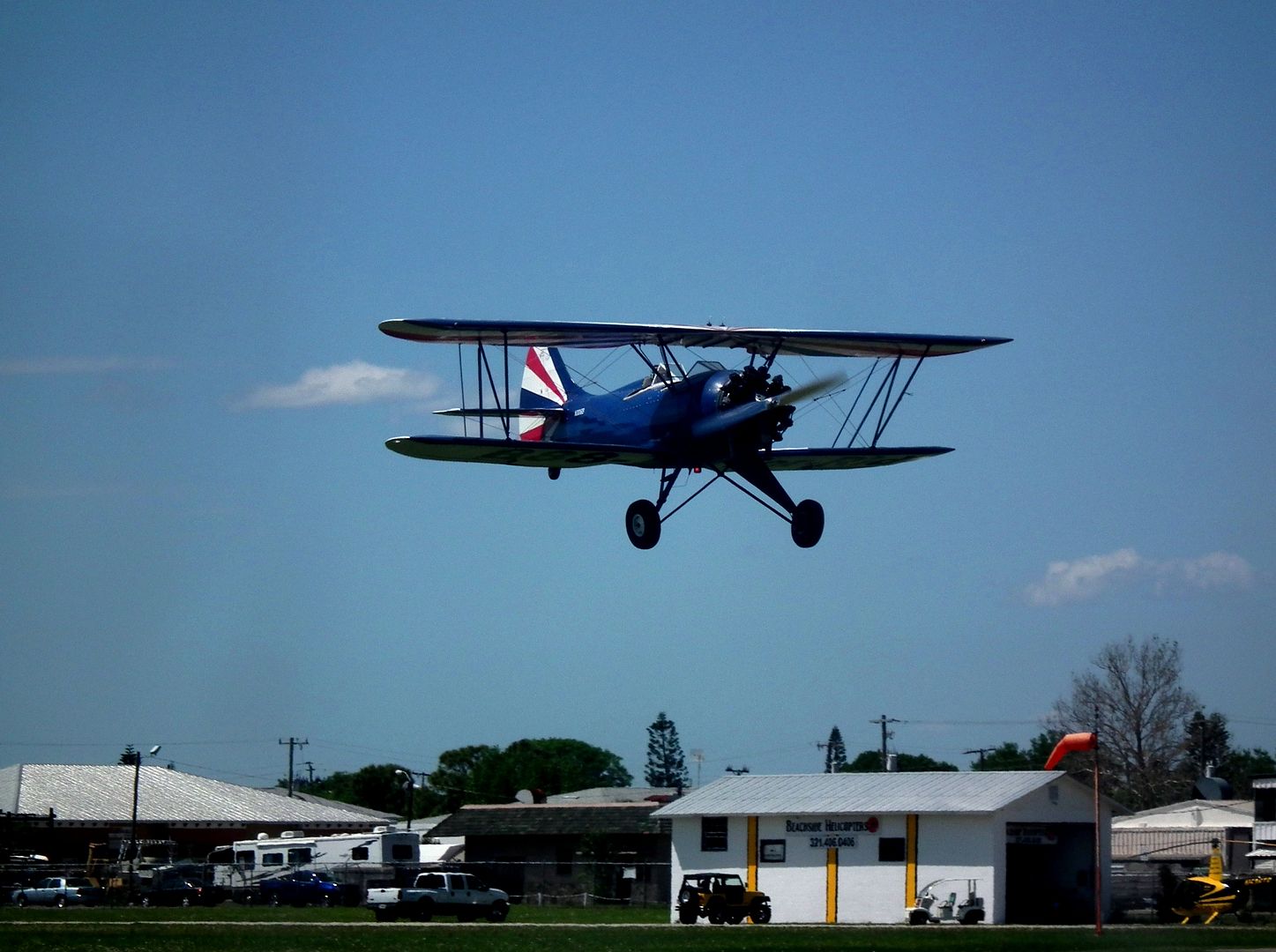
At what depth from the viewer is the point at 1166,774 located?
291 feet

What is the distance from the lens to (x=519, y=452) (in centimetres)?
3422

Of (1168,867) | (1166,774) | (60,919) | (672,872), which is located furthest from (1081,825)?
(1166,774)

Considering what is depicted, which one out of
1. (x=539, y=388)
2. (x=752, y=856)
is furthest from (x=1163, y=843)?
(x=539, y=388)

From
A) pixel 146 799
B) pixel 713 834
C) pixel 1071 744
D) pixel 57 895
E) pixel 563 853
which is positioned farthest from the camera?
pixel 146 799

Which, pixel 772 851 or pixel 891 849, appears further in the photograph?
pixel 772 851

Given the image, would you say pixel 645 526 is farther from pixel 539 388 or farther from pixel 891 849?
pixel 891 849

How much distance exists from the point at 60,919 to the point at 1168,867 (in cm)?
3356

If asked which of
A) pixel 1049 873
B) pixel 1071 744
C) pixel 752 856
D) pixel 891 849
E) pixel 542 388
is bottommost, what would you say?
pixel 1049 873

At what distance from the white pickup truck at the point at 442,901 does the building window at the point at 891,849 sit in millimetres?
11749

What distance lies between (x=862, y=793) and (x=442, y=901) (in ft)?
46.5

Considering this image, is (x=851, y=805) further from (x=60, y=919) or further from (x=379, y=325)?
(x=379, y=325)

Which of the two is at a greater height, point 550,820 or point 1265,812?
point 1265,812

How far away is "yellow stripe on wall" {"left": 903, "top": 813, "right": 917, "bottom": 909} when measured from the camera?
51594mm

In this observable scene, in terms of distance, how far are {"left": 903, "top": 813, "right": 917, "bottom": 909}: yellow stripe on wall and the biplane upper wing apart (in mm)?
20299
